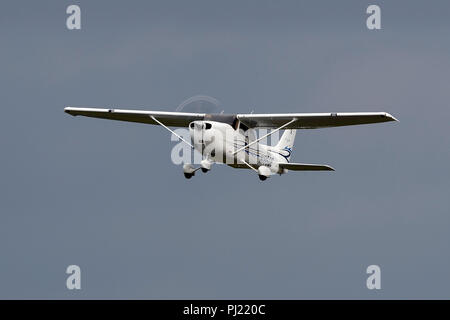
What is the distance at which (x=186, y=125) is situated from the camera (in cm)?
5669

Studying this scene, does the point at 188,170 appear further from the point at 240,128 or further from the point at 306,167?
the point at 306,167

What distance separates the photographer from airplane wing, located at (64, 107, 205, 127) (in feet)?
182

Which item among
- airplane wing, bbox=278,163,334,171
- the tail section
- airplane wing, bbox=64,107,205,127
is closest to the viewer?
airplane wing, bbox=278,163,334,171

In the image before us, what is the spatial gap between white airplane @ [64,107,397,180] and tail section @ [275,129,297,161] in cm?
141

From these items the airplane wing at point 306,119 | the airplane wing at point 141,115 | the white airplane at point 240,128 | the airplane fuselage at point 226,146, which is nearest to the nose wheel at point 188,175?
the white airplane at point 240,128

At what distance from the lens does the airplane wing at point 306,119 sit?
52969mm

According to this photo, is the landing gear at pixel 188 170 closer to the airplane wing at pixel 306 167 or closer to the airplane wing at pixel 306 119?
the airplane wing at pixel 306 119

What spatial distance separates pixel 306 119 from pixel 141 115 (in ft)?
23.2

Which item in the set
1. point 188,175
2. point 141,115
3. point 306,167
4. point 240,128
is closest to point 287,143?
point 306,167

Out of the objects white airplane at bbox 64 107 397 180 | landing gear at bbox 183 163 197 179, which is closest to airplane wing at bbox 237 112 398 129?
white airplane at bbox 64 107 397 180

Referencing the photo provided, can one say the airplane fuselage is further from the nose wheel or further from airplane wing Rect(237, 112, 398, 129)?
the nose wheel

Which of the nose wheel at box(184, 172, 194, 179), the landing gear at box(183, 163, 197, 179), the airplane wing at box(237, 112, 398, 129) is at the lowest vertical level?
the nose wheel at box(184, 172, 194, 179)
